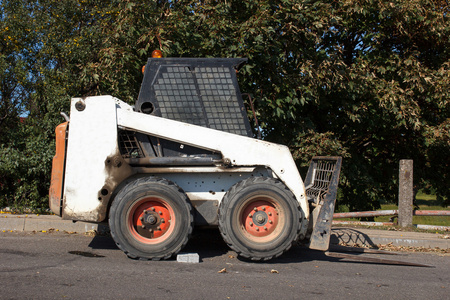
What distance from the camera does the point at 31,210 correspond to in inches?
363

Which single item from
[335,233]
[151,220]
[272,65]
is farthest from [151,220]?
[272,65]

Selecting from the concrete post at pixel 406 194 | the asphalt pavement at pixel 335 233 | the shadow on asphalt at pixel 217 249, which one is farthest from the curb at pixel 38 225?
the concrete post at pixel 406 194

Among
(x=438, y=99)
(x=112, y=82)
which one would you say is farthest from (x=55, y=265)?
(x=438, y=99)

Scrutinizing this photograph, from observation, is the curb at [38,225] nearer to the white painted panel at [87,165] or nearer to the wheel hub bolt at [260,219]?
the white painted panel at [87,165]

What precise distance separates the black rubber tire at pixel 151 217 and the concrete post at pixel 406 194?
4914mm

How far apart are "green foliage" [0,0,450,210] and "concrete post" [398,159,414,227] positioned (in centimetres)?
117

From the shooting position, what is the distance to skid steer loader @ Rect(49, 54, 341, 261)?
19.4 ft

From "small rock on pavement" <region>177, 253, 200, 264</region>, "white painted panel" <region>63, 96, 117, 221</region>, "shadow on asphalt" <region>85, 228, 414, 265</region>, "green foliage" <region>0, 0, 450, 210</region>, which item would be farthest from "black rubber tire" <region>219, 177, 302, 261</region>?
"green foliage" <region>0, 0, 450, 210</region>

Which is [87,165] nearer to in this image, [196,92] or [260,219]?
[196,92]

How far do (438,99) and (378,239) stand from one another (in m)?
3.97

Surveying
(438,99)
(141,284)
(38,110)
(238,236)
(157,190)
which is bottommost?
(141,284)

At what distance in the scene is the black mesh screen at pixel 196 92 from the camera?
6.39 meters

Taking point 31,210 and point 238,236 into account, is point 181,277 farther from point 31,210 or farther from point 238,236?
point 31,210

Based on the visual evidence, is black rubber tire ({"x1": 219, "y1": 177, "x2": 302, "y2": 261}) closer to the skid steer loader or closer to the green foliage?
the skid steer loader
